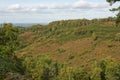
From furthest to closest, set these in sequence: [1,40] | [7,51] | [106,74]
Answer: [106,74], [1,40], [7,51]

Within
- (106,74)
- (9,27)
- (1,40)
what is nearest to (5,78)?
(1,40)

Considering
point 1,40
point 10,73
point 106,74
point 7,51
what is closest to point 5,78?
point 10,73

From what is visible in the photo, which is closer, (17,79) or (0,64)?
(17,79)

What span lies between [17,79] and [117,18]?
44.6 feet

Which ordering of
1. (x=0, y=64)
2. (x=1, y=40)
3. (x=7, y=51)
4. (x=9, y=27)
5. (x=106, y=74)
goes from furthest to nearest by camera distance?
(x=106, y=74), (x=9, y=27), (x=1, y=40), (x=7, y=51), (x=0, y=64)

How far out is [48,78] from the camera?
439ft

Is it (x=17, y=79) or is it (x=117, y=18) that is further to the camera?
(x=117, y=18)

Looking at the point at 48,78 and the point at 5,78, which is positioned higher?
the point at 5,78

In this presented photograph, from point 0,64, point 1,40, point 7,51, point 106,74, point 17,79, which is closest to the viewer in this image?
point 17,79

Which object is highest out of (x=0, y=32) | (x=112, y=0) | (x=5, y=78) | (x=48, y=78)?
(x=112, y=0)

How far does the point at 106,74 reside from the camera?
127 metres

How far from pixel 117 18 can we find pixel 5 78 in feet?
44.7

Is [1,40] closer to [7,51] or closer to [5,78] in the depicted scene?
[7,51]

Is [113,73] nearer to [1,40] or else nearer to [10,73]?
[1,40]
